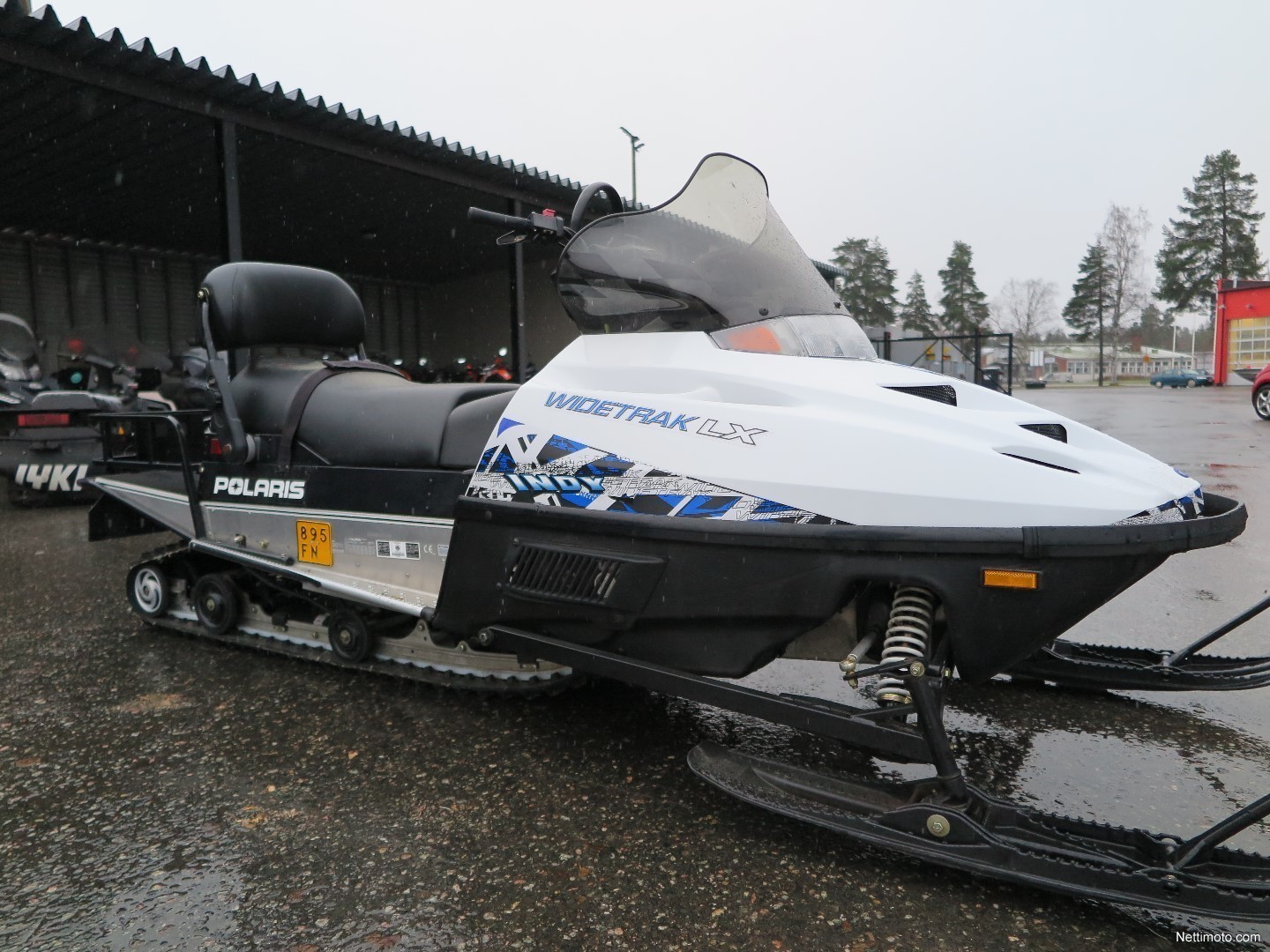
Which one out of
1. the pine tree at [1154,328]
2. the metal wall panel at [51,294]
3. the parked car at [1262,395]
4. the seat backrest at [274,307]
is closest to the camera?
the seat backrest at [274,307]

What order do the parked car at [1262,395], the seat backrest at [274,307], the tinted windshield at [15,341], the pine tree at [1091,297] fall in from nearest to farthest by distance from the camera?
the seat backrest at [274,307], the tinted windshield at [15,341], the parked car at [1262,395], the pine tree at [1091,297]

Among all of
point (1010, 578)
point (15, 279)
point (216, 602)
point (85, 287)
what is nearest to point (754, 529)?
point (1010, 578)

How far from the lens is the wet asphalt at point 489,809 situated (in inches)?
69.9

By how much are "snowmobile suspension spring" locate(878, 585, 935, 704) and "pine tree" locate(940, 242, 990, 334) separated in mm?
58263

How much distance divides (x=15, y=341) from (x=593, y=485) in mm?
9052

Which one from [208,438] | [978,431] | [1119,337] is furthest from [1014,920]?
[1119,337]

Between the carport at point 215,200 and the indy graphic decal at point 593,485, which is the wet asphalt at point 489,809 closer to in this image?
the indy graphic decal at point 593,485

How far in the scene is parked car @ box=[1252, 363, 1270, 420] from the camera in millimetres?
13289

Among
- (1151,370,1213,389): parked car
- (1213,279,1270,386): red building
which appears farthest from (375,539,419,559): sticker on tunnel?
(1151,370,1213,389): parked car

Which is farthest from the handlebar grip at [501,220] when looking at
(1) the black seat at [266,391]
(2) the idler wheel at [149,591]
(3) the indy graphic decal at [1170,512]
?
(2) the idler wheel at [149,591]

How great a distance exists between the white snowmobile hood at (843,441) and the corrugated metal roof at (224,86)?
251 inches

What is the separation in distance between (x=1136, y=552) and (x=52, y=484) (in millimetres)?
8266

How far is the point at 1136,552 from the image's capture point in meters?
1.76

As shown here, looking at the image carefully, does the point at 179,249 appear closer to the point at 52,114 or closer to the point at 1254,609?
the point at 52,114
